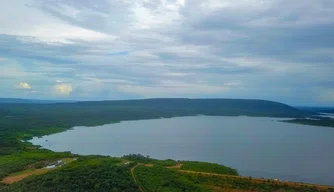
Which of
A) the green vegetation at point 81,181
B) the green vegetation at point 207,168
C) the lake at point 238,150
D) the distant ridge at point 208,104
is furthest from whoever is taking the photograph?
the distant ridge at point 208,104

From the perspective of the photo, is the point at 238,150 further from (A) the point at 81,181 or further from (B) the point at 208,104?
(B) the point at 208,104

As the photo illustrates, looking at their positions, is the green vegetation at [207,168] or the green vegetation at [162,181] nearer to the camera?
the green vegetation at [162,181]

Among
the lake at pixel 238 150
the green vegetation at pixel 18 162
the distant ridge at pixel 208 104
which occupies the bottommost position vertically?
the green vegetation at pixel 18 162

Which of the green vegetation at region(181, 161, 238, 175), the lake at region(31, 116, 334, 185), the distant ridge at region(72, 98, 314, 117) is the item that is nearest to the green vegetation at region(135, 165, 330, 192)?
the green vegetation at region(181, 161, 238, 175)

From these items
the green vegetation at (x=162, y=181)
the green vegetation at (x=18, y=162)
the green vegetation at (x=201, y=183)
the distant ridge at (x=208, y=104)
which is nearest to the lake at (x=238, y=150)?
the green vegetation at (x=201, y=183)

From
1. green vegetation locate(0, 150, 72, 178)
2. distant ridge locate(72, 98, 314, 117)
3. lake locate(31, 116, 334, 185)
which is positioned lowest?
green vegetation locate(0, 150, 72, 178)

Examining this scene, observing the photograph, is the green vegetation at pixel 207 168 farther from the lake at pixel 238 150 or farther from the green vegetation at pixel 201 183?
the green vegetation at pixel 201 183

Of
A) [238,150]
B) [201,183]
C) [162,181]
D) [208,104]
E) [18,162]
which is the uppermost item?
[208,104]

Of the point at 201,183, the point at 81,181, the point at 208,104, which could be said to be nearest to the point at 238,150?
the point at 201,183

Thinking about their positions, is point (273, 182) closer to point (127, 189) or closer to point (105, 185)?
point (127, 189)

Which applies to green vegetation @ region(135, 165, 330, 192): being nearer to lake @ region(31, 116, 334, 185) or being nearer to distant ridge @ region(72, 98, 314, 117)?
lake @ region(31, 116, 334, 185)

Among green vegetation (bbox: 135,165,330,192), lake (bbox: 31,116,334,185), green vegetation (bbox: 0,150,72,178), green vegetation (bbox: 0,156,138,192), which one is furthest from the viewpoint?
lake (bbox: 31,116,334,185)
